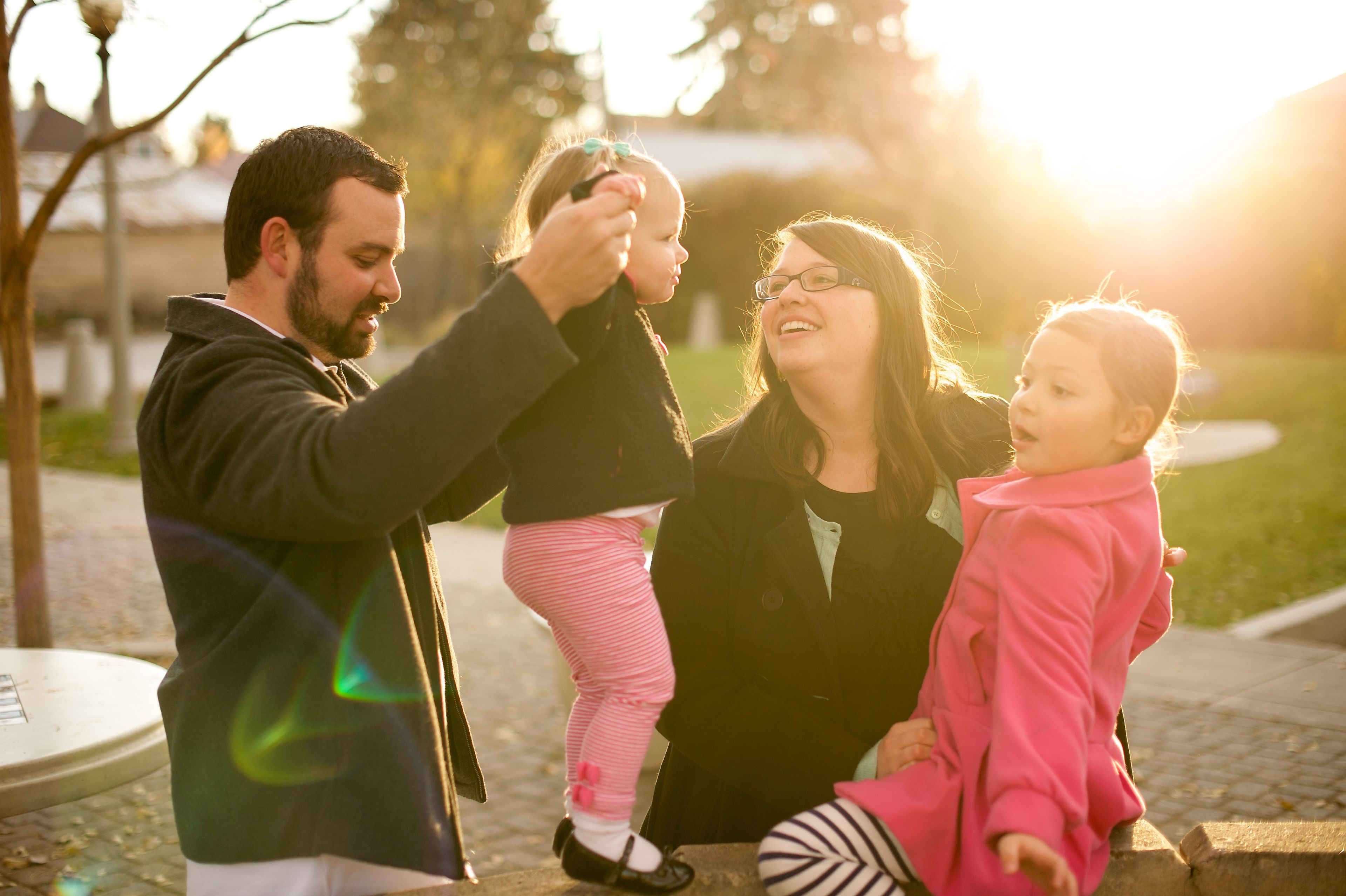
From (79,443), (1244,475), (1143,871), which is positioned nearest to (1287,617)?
(1244,475)

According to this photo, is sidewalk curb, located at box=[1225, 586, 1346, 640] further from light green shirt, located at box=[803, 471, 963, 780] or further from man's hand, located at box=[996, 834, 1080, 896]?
man's hand, located at box=[996, 834, 1080, 896]

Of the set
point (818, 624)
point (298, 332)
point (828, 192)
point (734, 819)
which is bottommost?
point (734, 819)

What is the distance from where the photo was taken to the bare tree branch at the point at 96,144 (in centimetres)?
405

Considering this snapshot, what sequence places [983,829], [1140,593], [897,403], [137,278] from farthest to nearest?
1. [137,278]
2. [897,403]
3. [1140,593]
4. [983,829]

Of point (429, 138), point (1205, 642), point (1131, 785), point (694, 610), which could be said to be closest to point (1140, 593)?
point (1131, 785)

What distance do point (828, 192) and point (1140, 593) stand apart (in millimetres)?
25024

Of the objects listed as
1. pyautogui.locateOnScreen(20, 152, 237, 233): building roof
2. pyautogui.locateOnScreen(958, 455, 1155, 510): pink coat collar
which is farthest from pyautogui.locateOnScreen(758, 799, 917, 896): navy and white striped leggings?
pyautogui.locateOnScreen(20, 152, 237, 233): building roof

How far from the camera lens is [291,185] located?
179 cm

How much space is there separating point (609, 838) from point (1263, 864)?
1414 mm

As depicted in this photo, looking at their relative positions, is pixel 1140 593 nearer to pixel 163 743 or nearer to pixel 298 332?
pixel 298 332

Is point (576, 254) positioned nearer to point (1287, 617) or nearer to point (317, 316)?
point (317, 316)

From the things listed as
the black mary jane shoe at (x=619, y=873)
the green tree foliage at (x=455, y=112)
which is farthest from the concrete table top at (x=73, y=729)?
the green tree foliage at (x=455, y=112)

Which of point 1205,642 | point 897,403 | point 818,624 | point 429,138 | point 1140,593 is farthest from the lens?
point 429,138

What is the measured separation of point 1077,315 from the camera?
1963 mm
